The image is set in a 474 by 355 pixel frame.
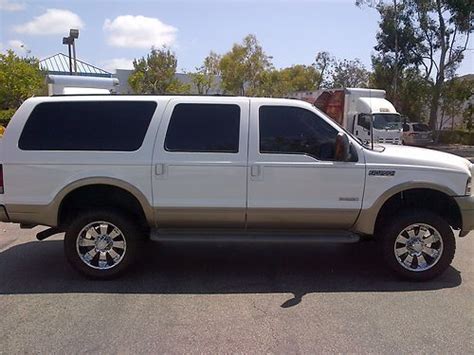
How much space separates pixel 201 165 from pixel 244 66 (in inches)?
1437

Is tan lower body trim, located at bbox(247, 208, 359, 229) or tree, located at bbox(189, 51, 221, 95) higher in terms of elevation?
tree, located at bbox(189, 51, 221, 95)

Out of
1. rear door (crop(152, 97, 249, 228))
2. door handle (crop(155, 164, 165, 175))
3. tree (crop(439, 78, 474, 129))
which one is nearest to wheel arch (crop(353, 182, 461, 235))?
rear door (crop(152, 97, 249, 228))

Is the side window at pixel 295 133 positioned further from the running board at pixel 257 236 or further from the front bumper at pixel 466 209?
the front bumper at pixel 466 209

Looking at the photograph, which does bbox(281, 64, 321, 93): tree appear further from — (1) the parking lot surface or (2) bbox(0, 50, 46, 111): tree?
(1) the parking lot surface

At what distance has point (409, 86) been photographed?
30875 mm

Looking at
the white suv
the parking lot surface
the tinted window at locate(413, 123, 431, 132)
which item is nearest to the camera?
the parking lot surface

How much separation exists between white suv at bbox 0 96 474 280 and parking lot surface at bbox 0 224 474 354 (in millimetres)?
444

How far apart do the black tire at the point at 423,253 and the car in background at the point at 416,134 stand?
23560 millimetres

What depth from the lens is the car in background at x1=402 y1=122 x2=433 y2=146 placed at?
27375 millimetres

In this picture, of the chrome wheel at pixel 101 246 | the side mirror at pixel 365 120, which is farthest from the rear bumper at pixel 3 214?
the side mirror at pixel 365 120

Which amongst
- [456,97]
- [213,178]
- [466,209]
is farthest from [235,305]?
[456,97]

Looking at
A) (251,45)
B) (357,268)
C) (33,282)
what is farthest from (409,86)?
(33,282)

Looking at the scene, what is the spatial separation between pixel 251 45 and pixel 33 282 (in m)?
37.9

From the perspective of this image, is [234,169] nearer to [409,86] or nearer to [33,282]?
[33,282]
